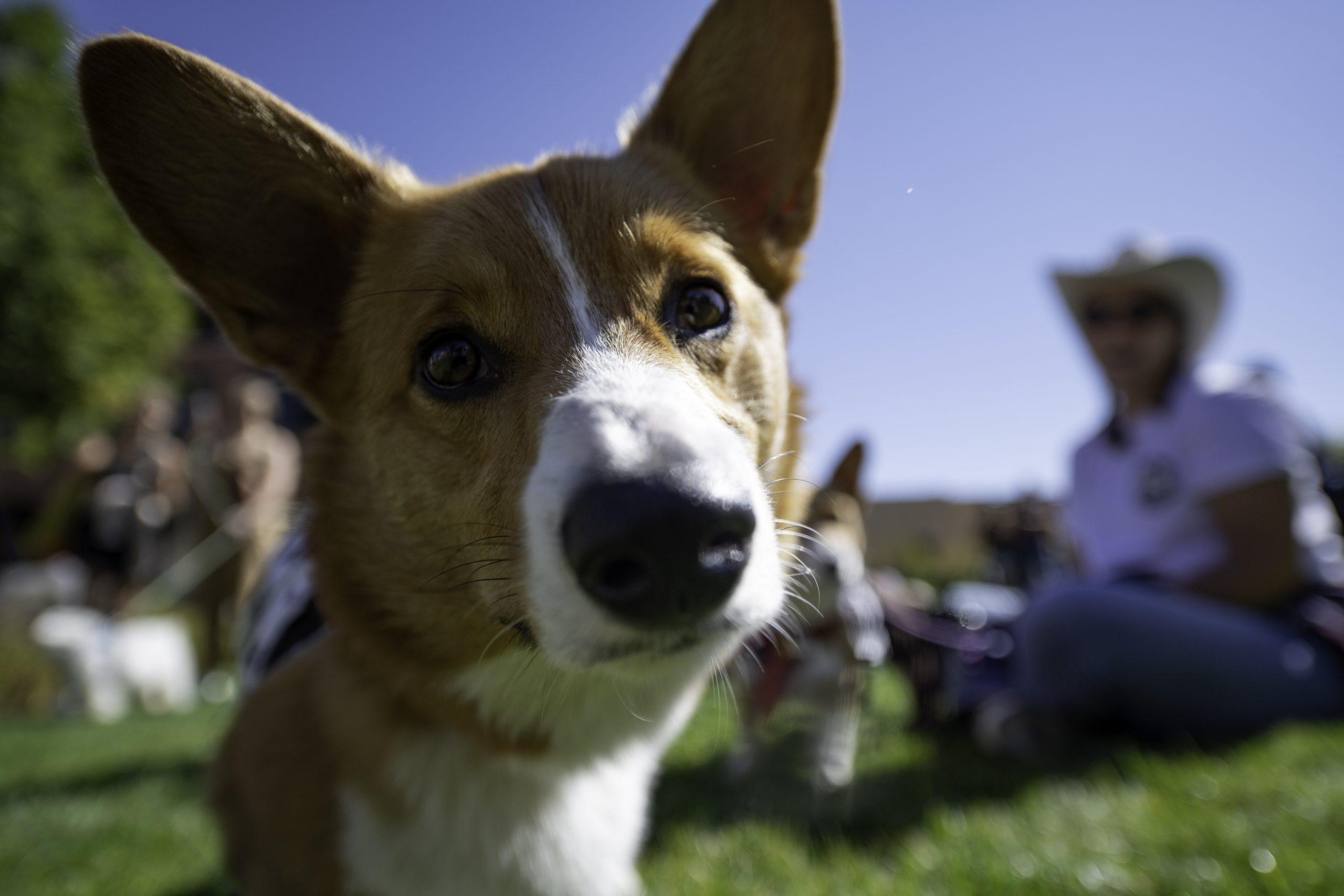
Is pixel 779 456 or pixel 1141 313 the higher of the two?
pixel 779 456

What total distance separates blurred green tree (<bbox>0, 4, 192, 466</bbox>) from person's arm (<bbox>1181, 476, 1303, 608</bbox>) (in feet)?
72.8

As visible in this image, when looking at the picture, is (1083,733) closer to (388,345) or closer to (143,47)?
(388,345)

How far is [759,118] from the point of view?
226 centimetres

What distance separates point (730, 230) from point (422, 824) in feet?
5.94

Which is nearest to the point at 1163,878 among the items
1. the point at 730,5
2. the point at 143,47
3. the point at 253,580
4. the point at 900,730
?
the point at 900,730

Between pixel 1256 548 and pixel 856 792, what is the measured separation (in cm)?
247

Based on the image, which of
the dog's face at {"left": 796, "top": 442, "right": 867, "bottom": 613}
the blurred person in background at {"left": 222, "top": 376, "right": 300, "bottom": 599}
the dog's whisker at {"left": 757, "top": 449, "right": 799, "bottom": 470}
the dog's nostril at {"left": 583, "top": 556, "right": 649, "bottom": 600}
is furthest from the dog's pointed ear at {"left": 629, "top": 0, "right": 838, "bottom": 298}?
the blurred person in background at {"left": 222, "top": 376, "right": 300, "bottom": 599}

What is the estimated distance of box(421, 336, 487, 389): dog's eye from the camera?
1714 mm

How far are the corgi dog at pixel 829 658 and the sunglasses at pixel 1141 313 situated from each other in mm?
2072

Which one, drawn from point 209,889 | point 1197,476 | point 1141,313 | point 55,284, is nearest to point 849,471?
point 1197,476

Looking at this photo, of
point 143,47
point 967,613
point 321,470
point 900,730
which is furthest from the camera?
point 967,613

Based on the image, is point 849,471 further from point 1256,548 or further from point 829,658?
point 1256,548

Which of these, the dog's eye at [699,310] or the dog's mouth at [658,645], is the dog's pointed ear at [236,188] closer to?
the dog's eye at [699,310]

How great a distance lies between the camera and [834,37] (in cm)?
209
